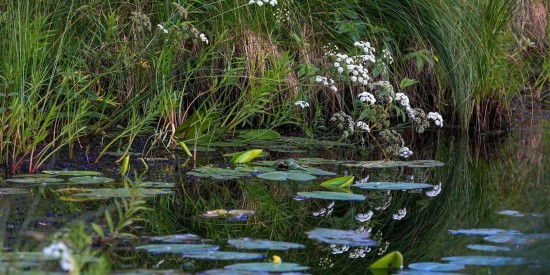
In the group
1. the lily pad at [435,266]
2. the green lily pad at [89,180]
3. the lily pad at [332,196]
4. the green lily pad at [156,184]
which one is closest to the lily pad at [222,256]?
the lily pad at [435,266]

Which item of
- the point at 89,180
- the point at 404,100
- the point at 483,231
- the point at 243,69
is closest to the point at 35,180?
the point at 89,180

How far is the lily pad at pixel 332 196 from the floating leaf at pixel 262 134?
68.5 inches

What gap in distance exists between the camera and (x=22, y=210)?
13.3ft

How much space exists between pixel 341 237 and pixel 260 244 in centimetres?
39

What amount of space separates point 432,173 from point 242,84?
166 centimetres

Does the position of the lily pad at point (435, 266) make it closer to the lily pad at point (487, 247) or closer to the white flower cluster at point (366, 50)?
the lily pad at point (487, 247)

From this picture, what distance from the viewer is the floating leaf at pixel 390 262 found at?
3.33m

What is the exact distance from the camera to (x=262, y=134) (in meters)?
6.38

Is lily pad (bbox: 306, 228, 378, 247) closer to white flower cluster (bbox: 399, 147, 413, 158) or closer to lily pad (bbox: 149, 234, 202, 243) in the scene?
lily pad (bbox: 149, 234, 202, 243)

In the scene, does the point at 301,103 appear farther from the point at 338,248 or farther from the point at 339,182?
the point at 338,248

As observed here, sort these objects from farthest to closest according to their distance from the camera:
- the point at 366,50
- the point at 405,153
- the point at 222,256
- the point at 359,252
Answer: the point at 366,50
the point at 405,153
the point at 359,252
the point at 222,256

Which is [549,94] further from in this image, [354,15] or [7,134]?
[7,134]

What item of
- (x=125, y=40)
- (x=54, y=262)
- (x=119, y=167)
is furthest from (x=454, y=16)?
(x=54, y=262)

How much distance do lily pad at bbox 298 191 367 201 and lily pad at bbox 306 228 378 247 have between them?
2.08ft
